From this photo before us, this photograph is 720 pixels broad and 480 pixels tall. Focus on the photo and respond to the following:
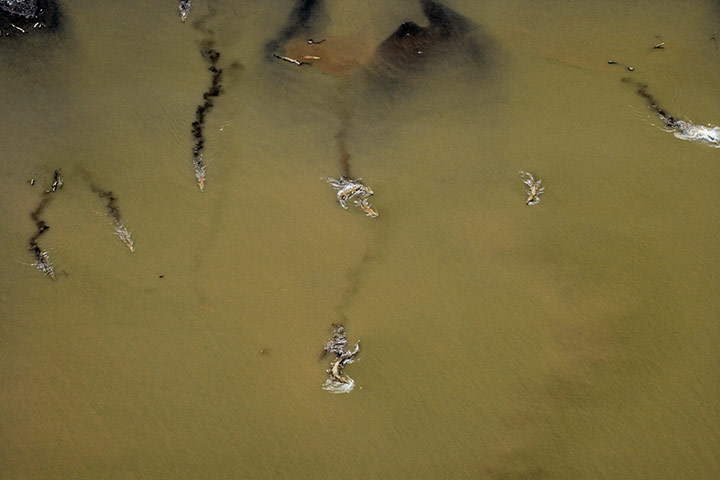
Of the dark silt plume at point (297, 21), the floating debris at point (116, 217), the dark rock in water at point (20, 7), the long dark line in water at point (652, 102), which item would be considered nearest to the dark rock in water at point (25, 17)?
the dark rock in water at point (20, 7)

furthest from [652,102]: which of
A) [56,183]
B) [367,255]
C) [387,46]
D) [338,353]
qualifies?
[56,183]

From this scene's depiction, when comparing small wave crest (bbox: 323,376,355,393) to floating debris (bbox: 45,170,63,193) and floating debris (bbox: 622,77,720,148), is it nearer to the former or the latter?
floating debris (bbox: 45,170,63,193)

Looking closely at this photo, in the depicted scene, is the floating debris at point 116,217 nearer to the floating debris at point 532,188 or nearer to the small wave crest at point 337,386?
the small wave crest at point 337,386

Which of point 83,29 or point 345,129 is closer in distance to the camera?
point 345,129

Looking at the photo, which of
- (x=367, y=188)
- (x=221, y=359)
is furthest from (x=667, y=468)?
(x=221, y=359)

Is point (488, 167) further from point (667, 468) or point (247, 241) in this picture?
point (667, 468)
